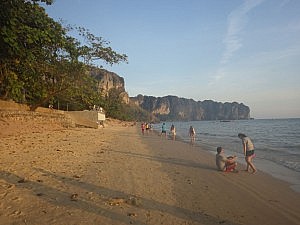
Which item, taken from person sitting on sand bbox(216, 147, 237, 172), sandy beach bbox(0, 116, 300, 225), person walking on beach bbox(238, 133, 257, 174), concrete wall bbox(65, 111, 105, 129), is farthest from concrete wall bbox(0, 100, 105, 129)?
person walking on beach bbox(238, 133, 257, 174)

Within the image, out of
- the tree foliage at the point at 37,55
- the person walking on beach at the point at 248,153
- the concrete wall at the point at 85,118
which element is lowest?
the person walking on beach at the point at 248,153

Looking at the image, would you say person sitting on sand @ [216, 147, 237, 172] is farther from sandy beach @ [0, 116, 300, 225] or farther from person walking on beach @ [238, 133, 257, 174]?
person walking on beach @ [238, 133, 257, 174]

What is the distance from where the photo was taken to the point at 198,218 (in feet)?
16.8

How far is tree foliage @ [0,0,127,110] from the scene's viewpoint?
397 inches

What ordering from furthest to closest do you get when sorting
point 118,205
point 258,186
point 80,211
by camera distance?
1. point 258,186
2. point 118,205
3. point 80,211

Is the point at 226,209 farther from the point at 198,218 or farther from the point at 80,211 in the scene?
the point at 80,211

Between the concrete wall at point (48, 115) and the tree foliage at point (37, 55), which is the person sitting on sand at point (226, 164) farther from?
the concrete wall at point (48, 115)

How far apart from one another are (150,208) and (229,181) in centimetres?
384

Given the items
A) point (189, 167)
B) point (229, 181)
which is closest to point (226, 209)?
point (229, 181)

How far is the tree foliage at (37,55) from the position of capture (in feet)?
33.1

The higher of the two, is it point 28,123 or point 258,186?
point 28,123

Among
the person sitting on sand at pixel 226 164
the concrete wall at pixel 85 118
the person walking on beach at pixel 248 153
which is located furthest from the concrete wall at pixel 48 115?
the person walking on beach at pixel 248 153

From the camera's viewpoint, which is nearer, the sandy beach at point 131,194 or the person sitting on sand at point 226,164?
the sandy beach at point 131,194

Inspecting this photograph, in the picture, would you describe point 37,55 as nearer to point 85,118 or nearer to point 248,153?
point 248,153
